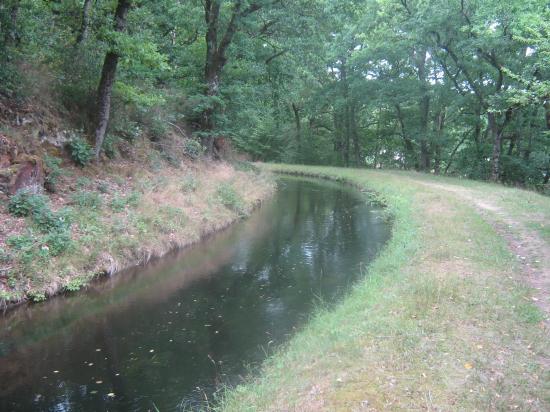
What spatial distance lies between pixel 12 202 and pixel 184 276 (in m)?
4.11

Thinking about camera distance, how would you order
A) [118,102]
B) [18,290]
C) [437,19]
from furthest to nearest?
[437,19] < [118,102] < [18,290]

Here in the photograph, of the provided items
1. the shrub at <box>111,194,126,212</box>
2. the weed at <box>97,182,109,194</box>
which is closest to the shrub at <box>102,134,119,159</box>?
the weed at <box>97,182,109,194</box>

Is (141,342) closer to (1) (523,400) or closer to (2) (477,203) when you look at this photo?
(1) (523,400)

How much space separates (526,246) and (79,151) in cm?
1207

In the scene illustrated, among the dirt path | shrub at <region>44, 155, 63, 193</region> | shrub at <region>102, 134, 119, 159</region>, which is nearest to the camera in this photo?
the dirt path

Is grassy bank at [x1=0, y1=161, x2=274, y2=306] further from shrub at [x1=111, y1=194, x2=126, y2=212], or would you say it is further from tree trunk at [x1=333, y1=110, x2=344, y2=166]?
tree trunk at [x1=333, y1=110, x2=344, y2=166]

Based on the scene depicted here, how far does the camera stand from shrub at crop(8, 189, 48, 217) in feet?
32.3

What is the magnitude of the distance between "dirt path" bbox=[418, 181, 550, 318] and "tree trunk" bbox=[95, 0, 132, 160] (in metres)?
11.7

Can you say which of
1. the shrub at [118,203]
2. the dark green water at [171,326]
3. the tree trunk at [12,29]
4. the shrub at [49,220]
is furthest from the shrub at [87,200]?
the tree trunk at [12,29]

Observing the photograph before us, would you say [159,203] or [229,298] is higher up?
[159,203]

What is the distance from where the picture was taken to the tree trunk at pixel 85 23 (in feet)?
43.7

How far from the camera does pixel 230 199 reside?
704 inches

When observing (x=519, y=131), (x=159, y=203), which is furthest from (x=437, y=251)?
(x=519, y=131)

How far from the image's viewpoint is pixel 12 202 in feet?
32.3
